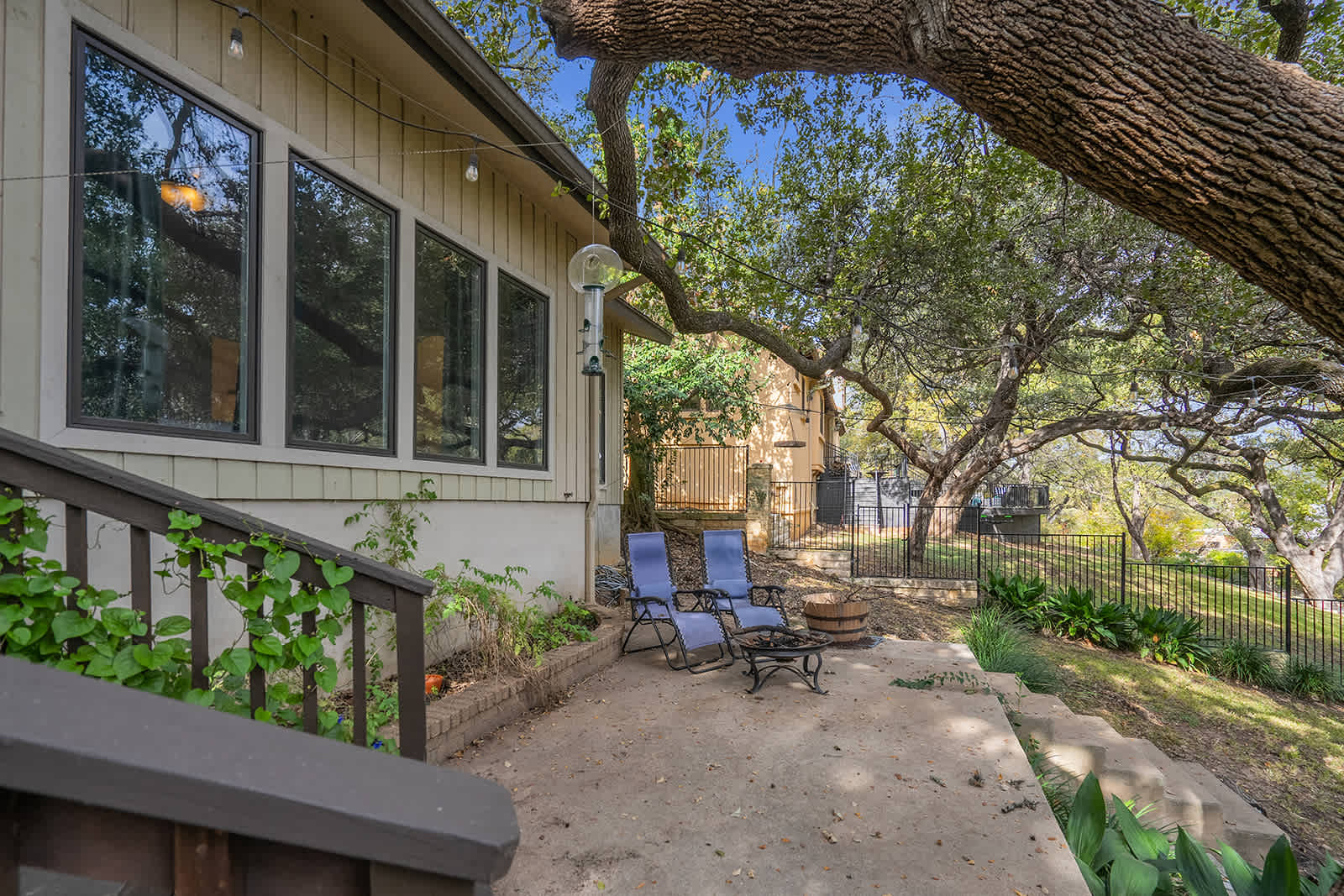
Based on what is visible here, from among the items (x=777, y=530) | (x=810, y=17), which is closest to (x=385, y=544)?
(x=810, y=17)

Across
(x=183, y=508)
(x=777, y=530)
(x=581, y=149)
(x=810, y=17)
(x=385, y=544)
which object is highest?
(x=581, y=149)

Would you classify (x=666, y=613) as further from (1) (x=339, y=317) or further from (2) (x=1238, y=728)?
(2) (x=1238, y=728)

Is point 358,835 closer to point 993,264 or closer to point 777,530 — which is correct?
point 993,264

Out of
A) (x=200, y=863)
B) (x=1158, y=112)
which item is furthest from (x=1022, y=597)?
(x=200, y=863)

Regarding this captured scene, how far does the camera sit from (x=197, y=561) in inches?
83.6

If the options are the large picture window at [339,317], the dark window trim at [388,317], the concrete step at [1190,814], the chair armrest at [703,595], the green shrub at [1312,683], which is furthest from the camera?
the green shrub at [1312,683]

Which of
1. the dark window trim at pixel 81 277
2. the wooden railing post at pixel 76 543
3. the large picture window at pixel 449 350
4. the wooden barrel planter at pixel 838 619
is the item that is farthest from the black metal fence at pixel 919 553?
the wooden railing post at pixel 76 543

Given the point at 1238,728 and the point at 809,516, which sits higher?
the point at 809,516

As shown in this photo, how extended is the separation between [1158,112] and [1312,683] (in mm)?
9570

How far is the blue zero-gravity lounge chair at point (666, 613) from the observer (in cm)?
586

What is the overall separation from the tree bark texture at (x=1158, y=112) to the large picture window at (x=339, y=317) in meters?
2.81

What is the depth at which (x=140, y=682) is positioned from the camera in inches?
77.7

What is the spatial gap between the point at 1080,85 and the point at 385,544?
13.9 feet

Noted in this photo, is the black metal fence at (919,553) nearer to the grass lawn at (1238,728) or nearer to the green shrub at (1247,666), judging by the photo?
the grass lawn at (1238,728)
